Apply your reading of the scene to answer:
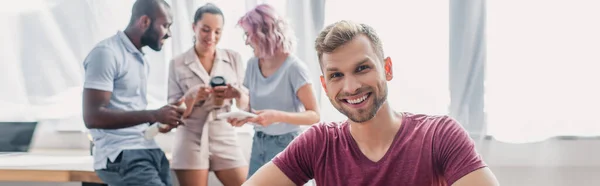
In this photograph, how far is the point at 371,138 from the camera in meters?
1.77

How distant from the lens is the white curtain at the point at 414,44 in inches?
137

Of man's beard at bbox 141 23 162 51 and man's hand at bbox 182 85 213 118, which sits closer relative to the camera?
man's beard at bbox 141 23 162 51

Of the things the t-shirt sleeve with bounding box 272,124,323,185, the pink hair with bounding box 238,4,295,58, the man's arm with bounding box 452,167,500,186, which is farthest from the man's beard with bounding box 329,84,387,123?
the pink hair with bounding box 238,4,295,58

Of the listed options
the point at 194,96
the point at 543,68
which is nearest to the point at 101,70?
the point at 194,96

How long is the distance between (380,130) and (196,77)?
1.49 meters

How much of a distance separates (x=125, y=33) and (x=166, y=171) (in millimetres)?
576

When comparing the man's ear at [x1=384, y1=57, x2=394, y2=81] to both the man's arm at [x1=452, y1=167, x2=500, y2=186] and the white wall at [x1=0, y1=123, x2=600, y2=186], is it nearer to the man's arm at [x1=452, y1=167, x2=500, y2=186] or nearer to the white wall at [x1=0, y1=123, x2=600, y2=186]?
the man's arm at [x1=452, y1=167, x2=500, y2=186]

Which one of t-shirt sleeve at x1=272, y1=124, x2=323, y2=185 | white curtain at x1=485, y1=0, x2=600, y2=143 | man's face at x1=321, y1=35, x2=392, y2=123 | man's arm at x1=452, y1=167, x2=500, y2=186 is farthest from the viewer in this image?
white curtain at x1=485, y1=0, x2=600, y2=143

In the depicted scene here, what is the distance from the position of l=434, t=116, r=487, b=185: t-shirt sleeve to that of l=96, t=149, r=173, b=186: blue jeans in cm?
138

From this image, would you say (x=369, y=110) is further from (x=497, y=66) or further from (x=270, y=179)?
(x=497, y=66)

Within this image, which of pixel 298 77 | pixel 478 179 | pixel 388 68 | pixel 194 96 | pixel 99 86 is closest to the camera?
pixel 478 179

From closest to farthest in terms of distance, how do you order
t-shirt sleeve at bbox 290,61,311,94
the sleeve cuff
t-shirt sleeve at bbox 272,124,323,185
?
t-shirt sleeve at bbox 272,124,323,185 < the sleeve cuff < t-shirt sleeve at bbox 290,61,311,94

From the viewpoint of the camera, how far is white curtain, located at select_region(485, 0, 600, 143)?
3400 mm

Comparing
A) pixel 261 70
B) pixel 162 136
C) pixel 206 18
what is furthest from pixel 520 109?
pixel 162 136
